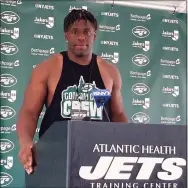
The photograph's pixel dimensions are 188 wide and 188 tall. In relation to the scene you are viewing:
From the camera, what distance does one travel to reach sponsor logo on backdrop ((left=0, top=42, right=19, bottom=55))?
3.91m

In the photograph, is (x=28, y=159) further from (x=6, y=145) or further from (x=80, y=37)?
(x=6, y=145)

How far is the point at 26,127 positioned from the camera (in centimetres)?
223

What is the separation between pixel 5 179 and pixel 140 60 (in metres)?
1.80

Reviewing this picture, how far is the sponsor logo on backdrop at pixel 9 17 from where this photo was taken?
394 centimetres

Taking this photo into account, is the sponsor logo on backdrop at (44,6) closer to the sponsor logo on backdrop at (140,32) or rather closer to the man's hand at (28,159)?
the sponsor logo on backdrop at (140,32)

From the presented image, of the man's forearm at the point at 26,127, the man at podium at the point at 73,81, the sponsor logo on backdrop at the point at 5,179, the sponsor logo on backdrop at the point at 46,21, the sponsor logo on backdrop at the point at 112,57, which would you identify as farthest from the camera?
the sponsor logo on backdrop at the point at 112,57

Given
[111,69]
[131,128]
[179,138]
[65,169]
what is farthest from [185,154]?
[111,69]

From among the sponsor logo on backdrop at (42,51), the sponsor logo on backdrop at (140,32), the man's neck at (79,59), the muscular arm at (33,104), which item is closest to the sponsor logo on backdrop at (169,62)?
the sponsor logo on backdrop at (140,32)

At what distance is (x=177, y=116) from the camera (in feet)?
14.3

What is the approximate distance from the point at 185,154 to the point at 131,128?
21 cm

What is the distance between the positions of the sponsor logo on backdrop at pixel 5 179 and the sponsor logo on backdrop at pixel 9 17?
144cm

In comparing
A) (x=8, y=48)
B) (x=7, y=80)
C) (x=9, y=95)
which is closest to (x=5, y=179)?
(x=9, y=95)

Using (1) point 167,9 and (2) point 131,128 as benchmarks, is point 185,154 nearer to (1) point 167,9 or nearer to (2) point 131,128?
(2) point 131,128

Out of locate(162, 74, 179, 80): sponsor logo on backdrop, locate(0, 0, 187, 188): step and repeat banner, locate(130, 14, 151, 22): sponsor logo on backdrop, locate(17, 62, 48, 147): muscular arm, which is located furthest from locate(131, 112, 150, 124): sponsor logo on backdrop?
locate(17, 62, 48, 147): muscular arm
